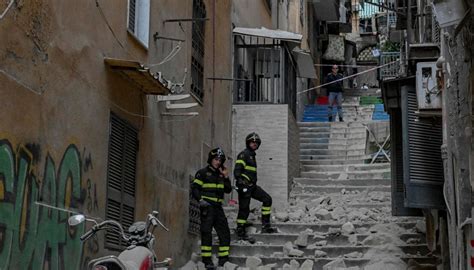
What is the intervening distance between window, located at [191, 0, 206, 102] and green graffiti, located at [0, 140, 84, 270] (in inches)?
226

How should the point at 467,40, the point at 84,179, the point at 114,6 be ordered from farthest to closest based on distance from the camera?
1. the point at 114,6
2. the point at 84,179
3. the point at 467,40

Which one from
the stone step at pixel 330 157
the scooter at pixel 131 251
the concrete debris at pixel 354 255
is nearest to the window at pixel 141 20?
the scooter at pixel 131 251

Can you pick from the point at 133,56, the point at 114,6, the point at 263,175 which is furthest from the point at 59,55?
the point at 263,175

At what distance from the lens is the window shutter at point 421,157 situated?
10.7 metres

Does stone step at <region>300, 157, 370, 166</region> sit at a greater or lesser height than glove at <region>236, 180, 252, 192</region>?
greater

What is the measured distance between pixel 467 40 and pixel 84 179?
422cm

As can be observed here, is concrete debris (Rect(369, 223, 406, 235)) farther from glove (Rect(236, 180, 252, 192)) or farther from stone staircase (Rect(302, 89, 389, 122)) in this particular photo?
stone staircase (Rect(302, 89, 389, 122))

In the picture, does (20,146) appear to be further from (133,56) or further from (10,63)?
(133,56)

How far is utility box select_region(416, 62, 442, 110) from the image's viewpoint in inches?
408

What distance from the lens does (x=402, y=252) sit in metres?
12.5

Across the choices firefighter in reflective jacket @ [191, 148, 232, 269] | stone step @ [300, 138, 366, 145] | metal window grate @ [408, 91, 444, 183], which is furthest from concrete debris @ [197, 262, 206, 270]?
stone step @ [300, 138, 366, 145]

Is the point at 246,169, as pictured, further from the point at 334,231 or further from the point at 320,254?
the point at 320,254

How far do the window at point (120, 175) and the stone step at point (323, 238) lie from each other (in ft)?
13.0

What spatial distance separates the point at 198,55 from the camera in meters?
14.1
